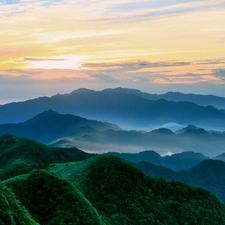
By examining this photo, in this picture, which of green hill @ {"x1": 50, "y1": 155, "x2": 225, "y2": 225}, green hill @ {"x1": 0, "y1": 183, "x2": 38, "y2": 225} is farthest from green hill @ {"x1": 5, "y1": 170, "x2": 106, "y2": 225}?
green hill @ {"x1": 0, "y1": 183, "x2": 38, "y2": 225}

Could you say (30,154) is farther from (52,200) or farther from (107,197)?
(52,200)

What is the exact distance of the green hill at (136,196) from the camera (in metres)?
49.5

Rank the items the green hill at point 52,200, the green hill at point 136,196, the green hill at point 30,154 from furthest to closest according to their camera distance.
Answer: the green hill at point 30,154 < the green hill at point 136,196 < the green hill at point 52,200

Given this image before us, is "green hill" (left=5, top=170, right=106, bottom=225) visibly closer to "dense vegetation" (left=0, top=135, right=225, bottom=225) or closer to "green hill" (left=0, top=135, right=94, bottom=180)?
"dense vegetation" (left=0, top=135, right=225, bottom=225)

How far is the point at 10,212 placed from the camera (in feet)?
76.2

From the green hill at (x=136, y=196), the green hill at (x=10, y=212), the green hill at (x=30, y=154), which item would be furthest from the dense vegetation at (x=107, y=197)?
the green hill at (x=30, y=154)

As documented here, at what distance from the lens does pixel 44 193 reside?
128ft

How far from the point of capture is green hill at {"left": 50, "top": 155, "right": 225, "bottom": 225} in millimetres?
49469

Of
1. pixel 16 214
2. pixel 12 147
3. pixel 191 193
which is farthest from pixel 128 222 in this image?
pixel 12 147

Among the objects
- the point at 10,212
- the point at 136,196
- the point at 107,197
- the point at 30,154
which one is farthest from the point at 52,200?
the point at 30,154

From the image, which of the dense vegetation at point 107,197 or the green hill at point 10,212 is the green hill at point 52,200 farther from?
the green hill at point 10,212

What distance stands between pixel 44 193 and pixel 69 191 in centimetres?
274

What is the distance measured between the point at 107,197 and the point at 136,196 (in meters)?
4.73

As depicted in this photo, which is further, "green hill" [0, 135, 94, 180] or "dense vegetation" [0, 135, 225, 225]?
"green hill" [0, 135, 94, 180]
